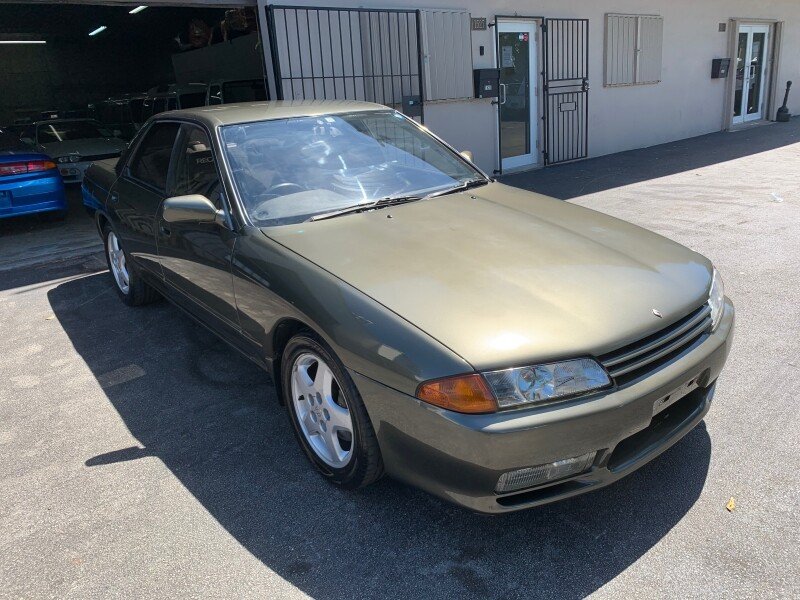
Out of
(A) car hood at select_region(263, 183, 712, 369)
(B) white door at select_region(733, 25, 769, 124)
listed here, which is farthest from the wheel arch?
(B) white door at select_region(733, 25, 769, 124)

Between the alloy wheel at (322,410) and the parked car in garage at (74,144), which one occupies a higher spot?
the parked car in garage at (74,144)

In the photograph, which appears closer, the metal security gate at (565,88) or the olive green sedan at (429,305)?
the olive green sedan at (429,305)

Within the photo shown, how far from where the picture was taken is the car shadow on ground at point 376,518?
225 centimetres

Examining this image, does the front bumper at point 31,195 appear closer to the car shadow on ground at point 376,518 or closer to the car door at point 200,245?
the car door at point 200,245

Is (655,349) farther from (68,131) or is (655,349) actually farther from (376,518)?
(68,131)

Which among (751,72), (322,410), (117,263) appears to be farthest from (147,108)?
(751,72)

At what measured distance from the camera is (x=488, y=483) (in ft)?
6.98

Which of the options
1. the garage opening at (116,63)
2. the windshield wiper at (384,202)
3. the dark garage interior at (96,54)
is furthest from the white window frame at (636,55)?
the windshield wiper at (384,202)

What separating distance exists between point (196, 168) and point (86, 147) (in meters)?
8.36

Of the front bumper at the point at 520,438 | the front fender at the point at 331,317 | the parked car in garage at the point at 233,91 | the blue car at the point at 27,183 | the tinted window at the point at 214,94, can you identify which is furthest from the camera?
the tinted window at the point at 214,94

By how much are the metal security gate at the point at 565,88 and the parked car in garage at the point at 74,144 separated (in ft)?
23.8

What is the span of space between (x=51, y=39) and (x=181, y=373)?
2312 cm

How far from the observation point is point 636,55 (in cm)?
1232

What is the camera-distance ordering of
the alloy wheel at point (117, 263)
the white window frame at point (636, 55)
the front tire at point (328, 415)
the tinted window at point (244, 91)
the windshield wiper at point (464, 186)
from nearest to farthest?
1. the front tire at point (328, 415)
2. the windshield wiper at point (464, 186)
3. the alloy wheel at point (117, 263)
4. the tinted window at point (244, 91)
5. the white window frame at point (636, 55)
